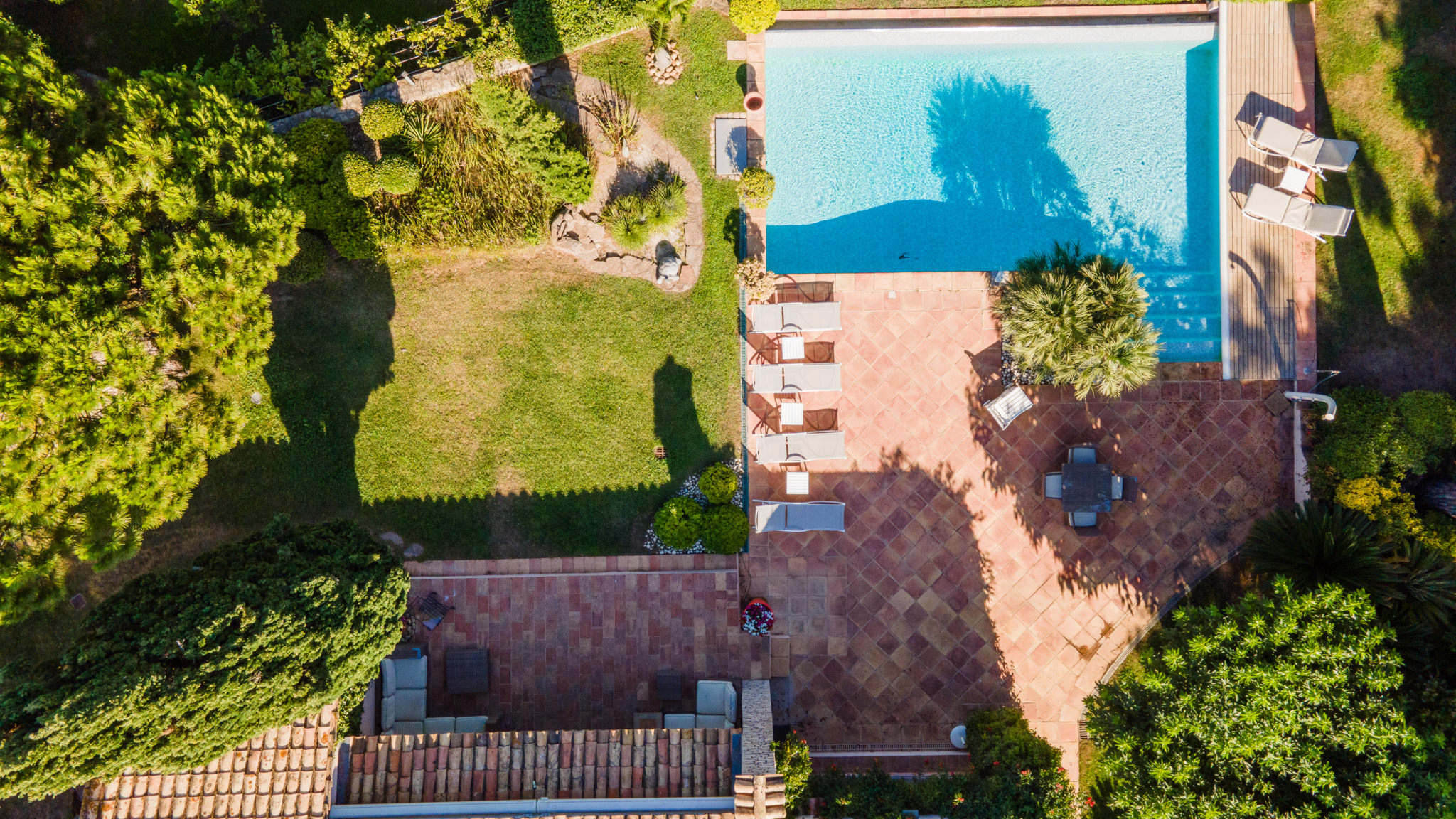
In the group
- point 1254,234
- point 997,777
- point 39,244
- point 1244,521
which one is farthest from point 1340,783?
point 39,244

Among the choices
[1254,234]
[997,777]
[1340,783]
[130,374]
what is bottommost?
[997,777]

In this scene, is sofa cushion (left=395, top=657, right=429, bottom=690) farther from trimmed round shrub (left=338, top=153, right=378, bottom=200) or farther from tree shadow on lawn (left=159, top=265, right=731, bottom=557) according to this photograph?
trimmed round shrub (left=338, top=153, right=378, bottom=200)

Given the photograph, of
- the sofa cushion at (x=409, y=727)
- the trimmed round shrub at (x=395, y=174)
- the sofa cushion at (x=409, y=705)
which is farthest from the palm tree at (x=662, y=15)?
the sofa cushion at (x=409, y=727)

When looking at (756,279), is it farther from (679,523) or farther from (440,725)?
(440,725)

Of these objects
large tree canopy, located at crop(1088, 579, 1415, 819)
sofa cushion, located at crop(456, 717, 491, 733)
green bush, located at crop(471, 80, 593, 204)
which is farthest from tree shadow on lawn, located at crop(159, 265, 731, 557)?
large tree canopy, located at crop(1088, 579, 1415, 819)

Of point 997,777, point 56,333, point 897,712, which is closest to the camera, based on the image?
point 56,333

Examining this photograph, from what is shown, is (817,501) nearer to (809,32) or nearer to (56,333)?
(809,32)
